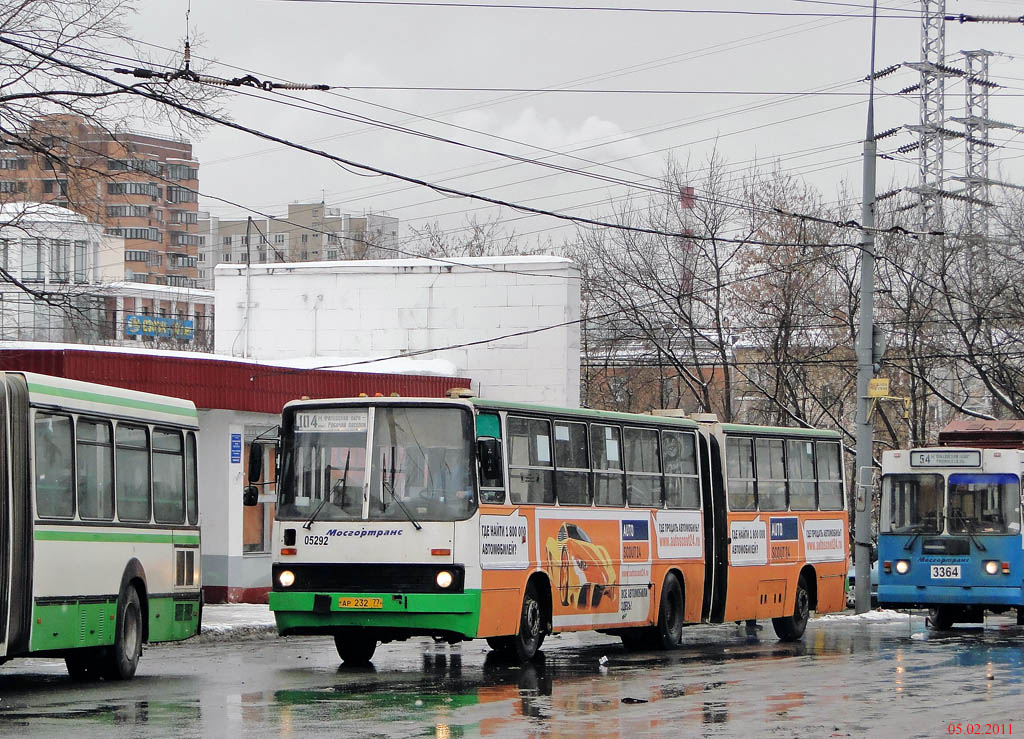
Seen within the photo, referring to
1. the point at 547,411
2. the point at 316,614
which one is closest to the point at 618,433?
the point at 547,411

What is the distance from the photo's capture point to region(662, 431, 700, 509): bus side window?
21547mm

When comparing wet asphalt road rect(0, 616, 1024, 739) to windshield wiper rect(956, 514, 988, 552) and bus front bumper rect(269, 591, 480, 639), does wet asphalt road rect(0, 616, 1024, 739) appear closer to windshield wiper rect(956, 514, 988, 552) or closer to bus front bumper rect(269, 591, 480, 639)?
bus front bumper rect(269, 591, 480, 639)

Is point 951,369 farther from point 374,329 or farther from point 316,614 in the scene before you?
point 316,614

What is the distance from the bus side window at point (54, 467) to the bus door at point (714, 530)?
31.9ft

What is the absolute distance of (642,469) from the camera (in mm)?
20875

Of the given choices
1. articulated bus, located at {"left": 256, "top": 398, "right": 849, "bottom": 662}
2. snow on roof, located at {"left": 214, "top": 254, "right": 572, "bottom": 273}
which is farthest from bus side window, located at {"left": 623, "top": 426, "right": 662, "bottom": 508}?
snow on roof, located at {"left": 214, "top": 254, "right": 572, "bottom": 273}

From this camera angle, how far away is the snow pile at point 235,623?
2383 centimetres

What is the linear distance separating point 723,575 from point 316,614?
24.0 ft

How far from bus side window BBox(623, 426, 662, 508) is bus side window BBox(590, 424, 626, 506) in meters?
0.20

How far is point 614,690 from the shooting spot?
1487 centimetres

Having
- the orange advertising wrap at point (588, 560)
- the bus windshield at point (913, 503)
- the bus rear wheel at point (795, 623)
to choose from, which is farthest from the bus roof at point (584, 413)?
the bus windshield at point (913, 503)

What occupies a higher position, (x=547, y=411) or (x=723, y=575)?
(x=547, y=411)

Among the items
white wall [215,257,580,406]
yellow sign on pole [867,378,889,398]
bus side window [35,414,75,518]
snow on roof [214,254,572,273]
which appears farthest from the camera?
snow on roof [214,254,572,273]
